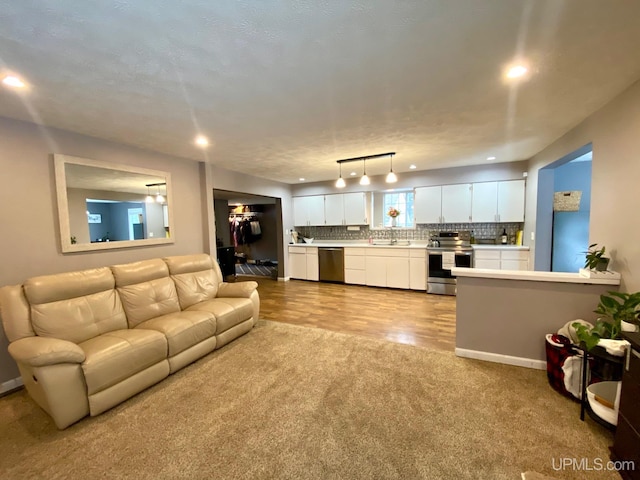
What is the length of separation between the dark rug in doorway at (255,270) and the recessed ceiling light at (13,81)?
5.80 meters

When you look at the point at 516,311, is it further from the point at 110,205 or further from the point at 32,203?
the point at 32,203

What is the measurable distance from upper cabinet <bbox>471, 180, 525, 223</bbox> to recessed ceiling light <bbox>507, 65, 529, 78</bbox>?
11.6 feet

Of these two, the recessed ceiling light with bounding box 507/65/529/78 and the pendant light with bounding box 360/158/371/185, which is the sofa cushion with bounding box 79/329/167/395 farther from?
the recessed ceiling light with bounding box 507/65/529/78

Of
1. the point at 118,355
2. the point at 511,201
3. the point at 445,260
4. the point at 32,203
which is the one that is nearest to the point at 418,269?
the point at 445,260

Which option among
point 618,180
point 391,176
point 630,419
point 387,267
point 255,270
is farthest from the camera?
point 255,270

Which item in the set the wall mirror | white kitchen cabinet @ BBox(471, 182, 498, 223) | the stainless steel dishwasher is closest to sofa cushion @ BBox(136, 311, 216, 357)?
the wall mirror

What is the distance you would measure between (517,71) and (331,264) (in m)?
4.81

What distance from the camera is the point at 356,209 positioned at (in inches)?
244

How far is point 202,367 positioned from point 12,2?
2802 millimetres

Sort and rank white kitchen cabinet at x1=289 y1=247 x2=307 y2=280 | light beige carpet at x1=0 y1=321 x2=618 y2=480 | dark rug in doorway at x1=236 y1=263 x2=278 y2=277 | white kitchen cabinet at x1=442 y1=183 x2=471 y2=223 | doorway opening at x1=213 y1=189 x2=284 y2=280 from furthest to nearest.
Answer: doorway opening at x1=213 y1=189 x2=284 y2=280 < dark rug in doorway at x1=236 y1=263 x2=278 y2=277 < white kitchen cabinet at x1=289 y1=247 x2=307 y2=280 < white kitchen cabinet at x1=442 y1=183 x2=471 y2=223 < light beige carpet at x1=0 y1=321 x2=618 y2=480

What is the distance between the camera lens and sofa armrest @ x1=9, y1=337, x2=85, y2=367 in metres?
1.84

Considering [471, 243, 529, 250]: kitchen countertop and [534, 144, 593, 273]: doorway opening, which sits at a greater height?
[534, 144, 593, 273]: doorway opening

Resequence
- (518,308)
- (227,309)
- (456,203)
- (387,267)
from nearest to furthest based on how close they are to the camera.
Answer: (518,308) → (227,309) → (456,203) → (387,267)

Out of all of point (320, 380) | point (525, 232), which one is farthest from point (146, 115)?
point (525, 232)
